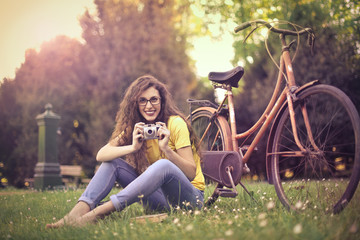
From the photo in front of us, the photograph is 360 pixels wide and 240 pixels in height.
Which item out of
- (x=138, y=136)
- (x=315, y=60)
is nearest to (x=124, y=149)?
A: (x=138, y=136)

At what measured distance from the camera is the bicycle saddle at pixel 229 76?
336 cm

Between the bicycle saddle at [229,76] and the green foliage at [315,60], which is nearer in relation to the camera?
the bicycle saddle at [229,76]

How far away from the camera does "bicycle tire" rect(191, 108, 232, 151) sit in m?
3.46

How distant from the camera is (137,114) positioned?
129 inches

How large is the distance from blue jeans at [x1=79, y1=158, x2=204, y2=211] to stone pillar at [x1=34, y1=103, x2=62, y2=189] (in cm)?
490

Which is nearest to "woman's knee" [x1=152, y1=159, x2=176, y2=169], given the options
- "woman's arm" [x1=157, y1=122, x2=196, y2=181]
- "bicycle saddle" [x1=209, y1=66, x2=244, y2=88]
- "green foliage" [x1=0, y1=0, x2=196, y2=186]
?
"woman's arm" [x1=157, y1=122, x2=196, y2=181]

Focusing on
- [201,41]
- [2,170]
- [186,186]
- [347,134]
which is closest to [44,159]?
[2,170]

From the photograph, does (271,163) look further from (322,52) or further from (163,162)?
(322,52)

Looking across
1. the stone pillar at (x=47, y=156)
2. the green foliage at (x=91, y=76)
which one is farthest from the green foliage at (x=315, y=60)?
the stone pillar at (x=47, y=156)

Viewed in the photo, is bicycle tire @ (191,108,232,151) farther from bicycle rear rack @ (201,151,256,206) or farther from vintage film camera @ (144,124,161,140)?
vintage film camera @ (144,124,161,140)

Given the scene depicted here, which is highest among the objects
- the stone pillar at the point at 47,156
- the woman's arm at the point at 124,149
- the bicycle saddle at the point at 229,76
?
the bicycle saddle at the point at 229,76

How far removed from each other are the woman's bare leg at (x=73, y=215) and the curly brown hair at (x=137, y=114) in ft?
1.94

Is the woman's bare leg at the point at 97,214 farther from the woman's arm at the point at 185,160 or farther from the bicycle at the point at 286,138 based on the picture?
the bicycle at the point at 286,138

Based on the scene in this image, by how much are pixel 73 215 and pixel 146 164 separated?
0.76m
